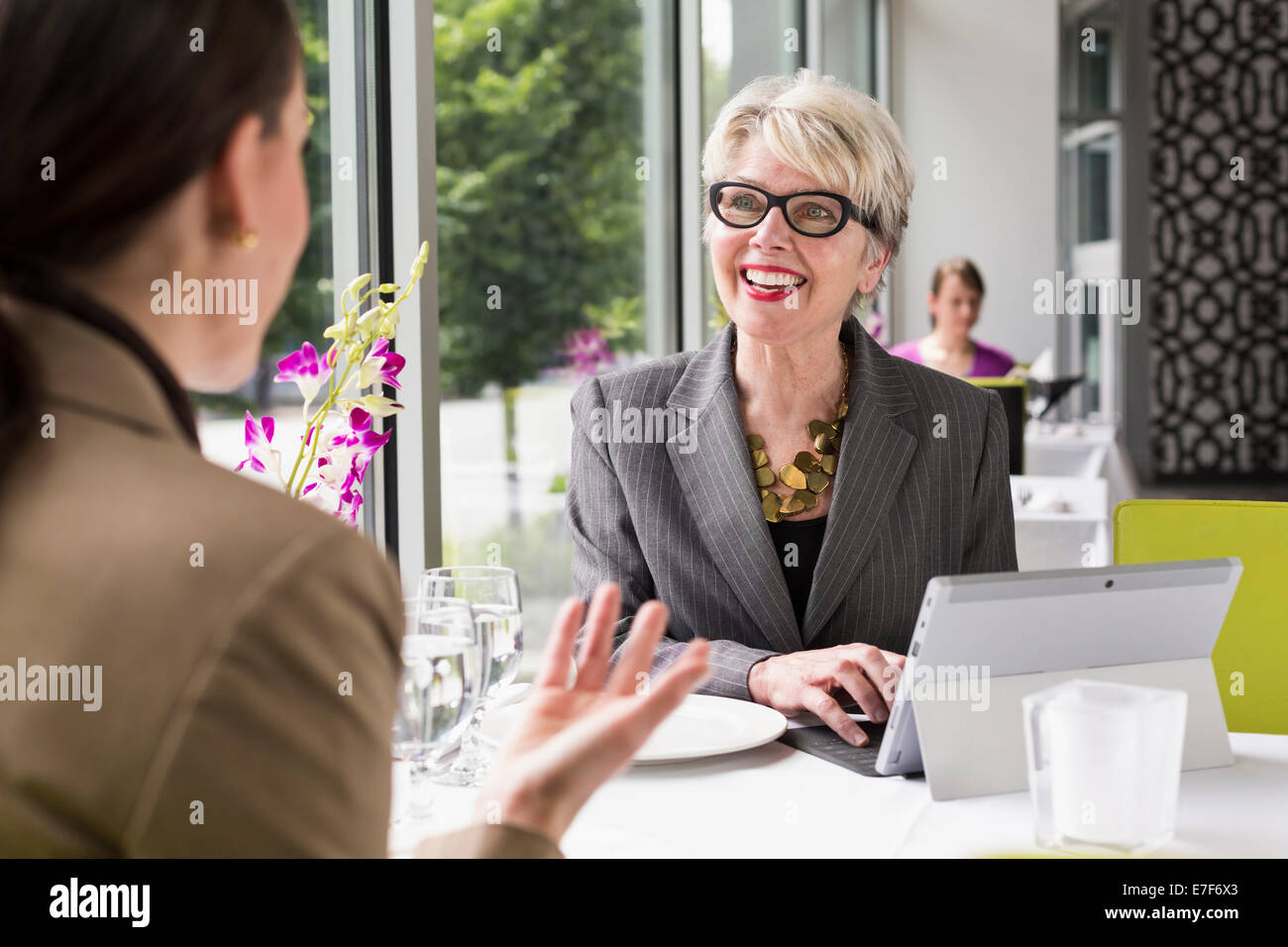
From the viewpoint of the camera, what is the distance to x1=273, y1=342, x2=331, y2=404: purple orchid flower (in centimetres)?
128

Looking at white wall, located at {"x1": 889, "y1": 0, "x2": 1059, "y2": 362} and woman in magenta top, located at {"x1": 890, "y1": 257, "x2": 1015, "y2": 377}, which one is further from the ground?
white wall, located at {"x1": 889, "y1": 0, "x2": 1059, "y2": 362}

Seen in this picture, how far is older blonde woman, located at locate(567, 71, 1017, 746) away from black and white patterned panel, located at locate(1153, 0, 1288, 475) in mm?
8213

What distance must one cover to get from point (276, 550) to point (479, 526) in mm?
3255

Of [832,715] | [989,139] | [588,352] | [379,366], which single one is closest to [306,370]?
[379,366]

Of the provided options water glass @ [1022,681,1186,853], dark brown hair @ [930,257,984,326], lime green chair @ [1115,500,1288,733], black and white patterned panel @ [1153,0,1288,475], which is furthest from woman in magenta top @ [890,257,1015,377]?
water glass @ [1022,681,1186,853]

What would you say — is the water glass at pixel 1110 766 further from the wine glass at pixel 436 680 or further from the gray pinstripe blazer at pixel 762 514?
the gray pinstripe blazer at pixel 762 514

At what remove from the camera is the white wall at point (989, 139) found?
721 centimetres

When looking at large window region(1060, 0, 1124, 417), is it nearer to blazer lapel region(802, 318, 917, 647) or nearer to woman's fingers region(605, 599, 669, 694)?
blazer lapel region(802, 318, 917, 647)

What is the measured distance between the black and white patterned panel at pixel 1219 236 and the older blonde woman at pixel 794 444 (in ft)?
26.9

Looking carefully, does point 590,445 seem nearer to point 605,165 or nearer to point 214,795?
point 214,795

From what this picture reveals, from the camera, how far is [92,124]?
615mm

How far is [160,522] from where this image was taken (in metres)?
0.58

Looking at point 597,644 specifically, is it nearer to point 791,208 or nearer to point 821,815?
point 821,815

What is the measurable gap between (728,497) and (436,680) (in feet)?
2.87
